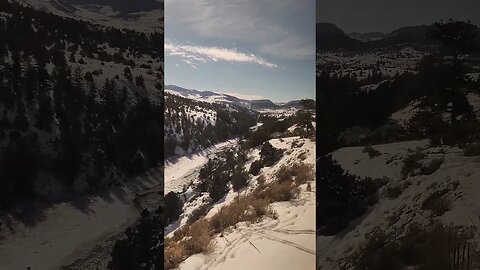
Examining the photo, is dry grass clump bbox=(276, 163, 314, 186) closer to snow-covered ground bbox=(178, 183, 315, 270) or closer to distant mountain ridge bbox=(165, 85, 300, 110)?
snow-covered ground bbox=(178, 183, 315, 270)

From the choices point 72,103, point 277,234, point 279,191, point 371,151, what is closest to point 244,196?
point 279,191

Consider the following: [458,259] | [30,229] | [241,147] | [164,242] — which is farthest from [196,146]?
[458,259]

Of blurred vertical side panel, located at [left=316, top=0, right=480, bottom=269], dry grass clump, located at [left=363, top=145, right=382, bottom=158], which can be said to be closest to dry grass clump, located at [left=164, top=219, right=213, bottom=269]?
blurred vertical side panel, located at [left=316, top=0, right=480, bottom=269]

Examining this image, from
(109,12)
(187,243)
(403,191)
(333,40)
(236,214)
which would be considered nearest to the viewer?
(109,12)

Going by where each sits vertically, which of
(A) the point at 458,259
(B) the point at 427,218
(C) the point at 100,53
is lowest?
(A) the point at 458,259

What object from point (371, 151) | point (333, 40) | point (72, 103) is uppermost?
point (333, 40)

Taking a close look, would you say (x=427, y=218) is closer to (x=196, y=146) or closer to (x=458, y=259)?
(x=458, y=259)

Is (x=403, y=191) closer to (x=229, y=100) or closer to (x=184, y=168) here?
(x=229, y=100)
